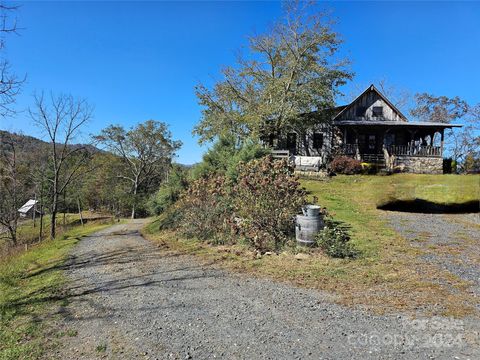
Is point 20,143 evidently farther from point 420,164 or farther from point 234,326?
point 420,164

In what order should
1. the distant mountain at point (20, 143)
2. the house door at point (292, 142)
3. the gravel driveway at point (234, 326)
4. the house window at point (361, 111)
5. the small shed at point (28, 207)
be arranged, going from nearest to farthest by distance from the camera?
the gravel driveway at point (234, 326)
the distant mountain at point (20, 143)
the house window at point (361, 111)
the house door at point (292, 142)
the small shed at point (28, 207)

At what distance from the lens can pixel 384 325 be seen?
3.69 metres

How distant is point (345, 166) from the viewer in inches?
750

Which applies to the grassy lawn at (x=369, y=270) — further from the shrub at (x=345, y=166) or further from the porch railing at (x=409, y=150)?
the porch railing at (x=409, y=150)

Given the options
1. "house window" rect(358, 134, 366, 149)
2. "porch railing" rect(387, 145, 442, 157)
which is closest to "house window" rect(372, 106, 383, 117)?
"house window" rect(358, 134, 366, 149)

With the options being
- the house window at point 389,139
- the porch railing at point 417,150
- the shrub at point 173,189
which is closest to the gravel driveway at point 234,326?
the shrub at point 173,189

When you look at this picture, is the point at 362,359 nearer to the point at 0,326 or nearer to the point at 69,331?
the point at 69,331

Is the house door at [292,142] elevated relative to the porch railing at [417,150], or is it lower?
elevated

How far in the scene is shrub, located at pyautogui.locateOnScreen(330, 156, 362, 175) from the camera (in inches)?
741

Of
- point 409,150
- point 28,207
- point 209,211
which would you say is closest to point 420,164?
point 409,150

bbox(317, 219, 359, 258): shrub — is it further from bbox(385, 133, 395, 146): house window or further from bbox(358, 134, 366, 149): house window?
bbox(385, 133, 395, 146): house window

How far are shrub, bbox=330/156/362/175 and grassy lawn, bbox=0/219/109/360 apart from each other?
16414 mm

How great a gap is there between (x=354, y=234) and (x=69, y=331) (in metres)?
7.02

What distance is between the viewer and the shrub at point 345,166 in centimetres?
1881
